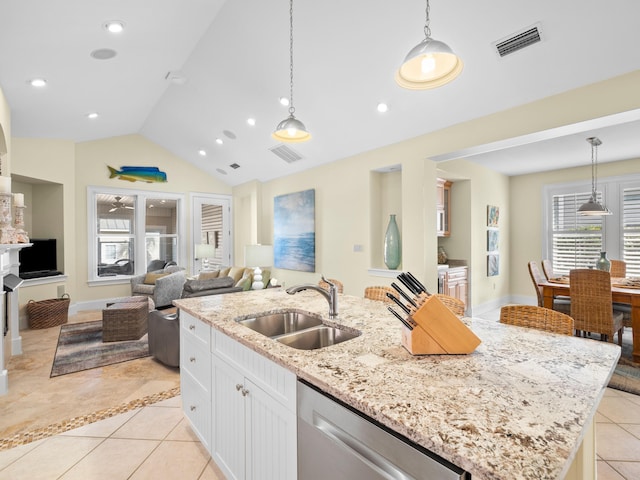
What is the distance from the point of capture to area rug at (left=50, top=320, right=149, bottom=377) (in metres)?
3.56

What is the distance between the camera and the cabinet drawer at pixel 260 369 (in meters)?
1.26

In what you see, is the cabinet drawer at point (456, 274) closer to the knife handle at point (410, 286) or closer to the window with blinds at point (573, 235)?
the window with blinds at point (573, 235)

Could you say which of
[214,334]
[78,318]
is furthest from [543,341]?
[78,318]

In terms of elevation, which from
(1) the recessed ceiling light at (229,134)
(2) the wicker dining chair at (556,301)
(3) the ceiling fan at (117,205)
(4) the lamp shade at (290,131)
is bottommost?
(2) the wicker dining chair at (556,301)

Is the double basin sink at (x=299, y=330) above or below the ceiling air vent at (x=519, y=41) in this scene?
below

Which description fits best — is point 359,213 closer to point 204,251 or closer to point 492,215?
point 492,215

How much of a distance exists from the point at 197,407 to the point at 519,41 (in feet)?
11.5

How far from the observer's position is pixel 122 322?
4.30 metres

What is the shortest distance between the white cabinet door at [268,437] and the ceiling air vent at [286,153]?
440 cm

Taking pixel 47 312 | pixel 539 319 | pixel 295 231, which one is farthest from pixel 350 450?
pixel 47 312

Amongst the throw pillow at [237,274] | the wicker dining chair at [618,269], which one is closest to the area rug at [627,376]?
the wicker dining chair at [618,269]

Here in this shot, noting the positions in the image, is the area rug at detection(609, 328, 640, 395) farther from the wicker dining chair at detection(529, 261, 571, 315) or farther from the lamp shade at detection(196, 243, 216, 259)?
the lamp shade at detection(196, 243, 216, 259)

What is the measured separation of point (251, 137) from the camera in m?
5.36

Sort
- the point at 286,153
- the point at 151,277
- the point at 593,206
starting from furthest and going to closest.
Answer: the point at 151,277, the point at 286,153, the point at 593,206
